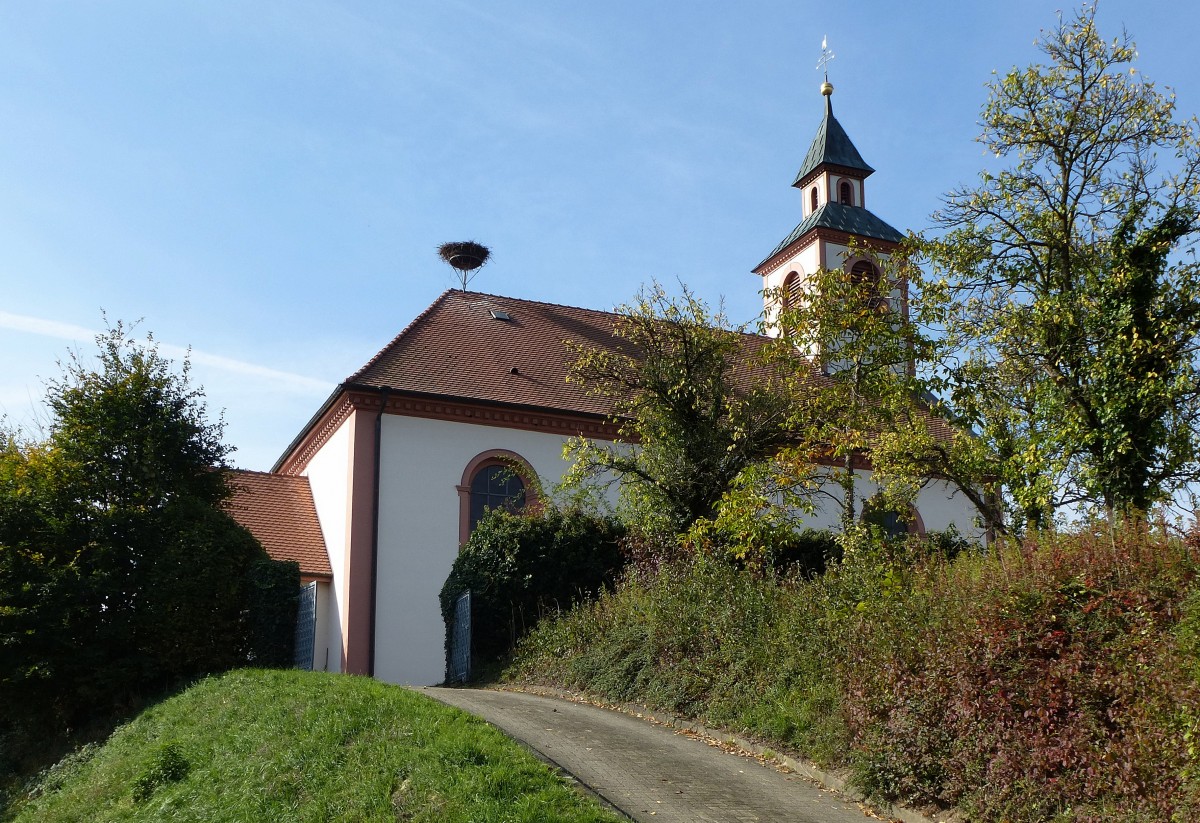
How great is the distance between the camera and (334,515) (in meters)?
24.7

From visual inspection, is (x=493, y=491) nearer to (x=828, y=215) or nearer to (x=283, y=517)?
(x=283, y=517)

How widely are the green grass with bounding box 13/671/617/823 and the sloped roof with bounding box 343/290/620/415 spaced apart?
33.1 ft

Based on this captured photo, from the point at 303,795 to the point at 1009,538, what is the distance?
23.3ft

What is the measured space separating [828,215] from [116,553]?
Result: 80.9 feet

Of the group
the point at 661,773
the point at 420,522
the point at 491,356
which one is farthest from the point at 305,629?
the point at 661,773

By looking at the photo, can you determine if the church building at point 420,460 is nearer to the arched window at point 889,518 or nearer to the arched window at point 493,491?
the arched window at point 493,491

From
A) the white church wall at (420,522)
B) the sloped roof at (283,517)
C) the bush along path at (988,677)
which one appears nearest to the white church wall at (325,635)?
the sloped roof at (283,517)

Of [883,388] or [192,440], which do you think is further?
[192,440]

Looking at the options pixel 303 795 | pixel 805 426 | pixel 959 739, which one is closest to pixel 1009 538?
pixel 959 739

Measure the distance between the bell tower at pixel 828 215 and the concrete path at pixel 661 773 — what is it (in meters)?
24.0

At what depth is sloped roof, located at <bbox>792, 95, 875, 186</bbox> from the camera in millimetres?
37812

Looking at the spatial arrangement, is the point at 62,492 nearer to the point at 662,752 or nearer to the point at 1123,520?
the point at 662,752

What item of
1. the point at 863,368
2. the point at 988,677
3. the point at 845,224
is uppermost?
the point at 845,224

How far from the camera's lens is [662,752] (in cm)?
1184
